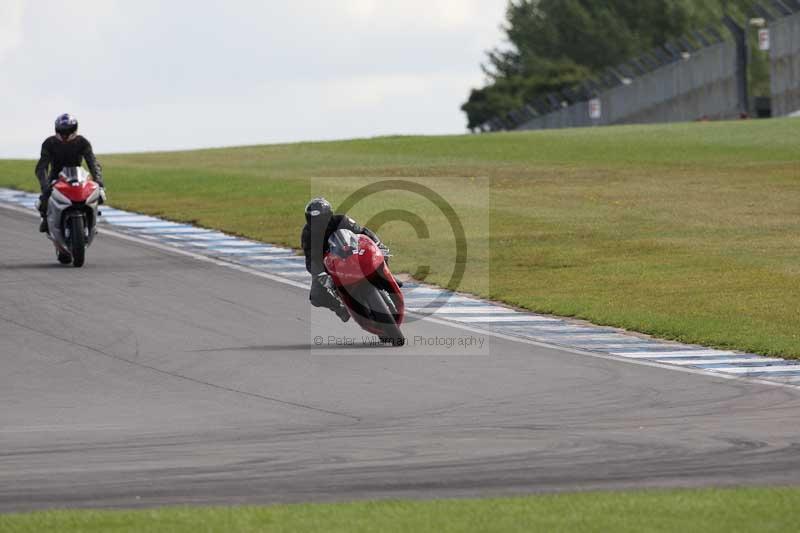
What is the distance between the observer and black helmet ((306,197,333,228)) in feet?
54.9

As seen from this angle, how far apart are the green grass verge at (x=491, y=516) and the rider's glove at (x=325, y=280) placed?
7.53 metres

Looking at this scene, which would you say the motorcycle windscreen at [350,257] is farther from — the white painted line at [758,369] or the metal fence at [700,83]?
the metal fence at [700,83]

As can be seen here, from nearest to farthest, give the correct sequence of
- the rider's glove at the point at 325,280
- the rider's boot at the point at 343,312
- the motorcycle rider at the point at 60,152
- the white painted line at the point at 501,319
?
the rider's glove at the point at 325,280 → the rider's boot at the point at 343,312 → the white painted line at the point at 501,319 → the motorcycle rider at the point at 60,152

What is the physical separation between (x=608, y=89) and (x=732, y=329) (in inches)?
3036

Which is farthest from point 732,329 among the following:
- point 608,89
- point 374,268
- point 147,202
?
point 608,89

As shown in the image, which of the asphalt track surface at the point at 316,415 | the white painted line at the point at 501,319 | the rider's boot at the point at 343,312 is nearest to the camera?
the asphalt track surface at the point at 316,415

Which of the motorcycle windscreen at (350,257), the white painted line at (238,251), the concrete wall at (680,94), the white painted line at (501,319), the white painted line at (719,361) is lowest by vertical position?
the white painted line at (719,361)

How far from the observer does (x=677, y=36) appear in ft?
416

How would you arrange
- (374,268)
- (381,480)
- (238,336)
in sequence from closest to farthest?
(381,480), (374,268), (238,336)

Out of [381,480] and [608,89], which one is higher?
[608,89]

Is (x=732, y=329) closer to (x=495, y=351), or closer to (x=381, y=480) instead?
(x=495, y=351)

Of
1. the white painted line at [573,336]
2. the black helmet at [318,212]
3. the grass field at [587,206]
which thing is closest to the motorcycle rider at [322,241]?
the black helmet at [318,212]

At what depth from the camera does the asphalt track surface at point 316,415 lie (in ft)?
34.0

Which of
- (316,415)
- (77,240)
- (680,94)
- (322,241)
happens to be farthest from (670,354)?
(680,94)
